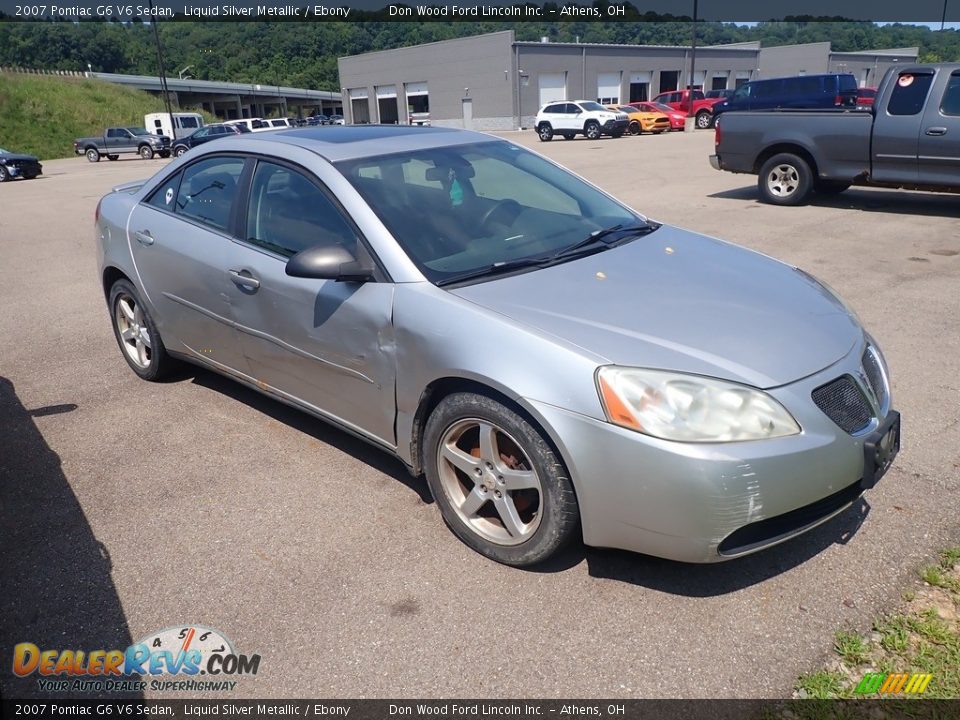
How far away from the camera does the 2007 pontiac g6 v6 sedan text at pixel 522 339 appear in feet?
8.41

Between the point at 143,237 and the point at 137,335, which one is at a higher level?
the point at 143,237

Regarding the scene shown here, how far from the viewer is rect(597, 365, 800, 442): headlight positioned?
8.28 ft

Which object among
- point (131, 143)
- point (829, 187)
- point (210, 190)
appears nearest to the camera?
point (210, 190)

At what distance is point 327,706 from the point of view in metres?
2.41

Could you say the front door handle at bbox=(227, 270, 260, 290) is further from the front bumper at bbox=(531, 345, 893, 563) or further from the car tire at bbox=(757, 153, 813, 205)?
the car tire at bbox=(757, 153, 813, 205)

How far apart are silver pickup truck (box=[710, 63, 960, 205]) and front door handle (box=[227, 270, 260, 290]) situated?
31.0 ft

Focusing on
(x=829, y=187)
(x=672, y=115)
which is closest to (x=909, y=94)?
(x=829, y=187)

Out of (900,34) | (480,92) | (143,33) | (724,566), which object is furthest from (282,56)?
(724,566)

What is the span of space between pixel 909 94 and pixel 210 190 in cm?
966

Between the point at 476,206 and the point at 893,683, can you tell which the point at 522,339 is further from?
the point at 893,683

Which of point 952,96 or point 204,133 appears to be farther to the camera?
A: point 204,133

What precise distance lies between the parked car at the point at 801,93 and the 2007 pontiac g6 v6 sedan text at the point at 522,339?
24680mm

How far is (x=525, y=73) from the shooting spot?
168 ft

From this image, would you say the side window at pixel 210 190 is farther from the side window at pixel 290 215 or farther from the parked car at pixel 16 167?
the parked car at pixel 16 167
